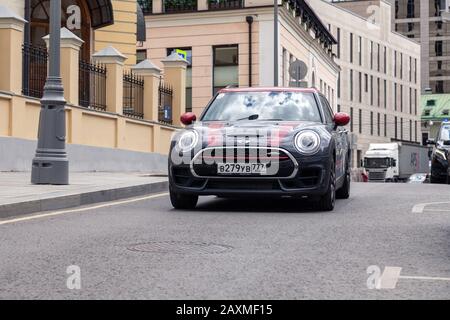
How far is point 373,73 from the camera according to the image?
8075 centimetres

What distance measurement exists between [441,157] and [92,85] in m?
9.69

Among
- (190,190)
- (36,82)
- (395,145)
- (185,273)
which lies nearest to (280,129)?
(190,190)

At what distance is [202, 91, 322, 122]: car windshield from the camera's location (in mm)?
9695

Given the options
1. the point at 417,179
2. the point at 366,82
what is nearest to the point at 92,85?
the point at 417,179

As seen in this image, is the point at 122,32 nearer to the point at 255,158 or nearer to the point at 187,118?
the point at 187,118

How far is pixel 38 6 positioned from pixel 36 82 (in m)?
5.53

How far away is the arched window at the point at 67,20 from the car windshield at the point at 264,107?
39.1 feet

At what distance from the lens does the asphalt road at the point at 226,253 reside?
4.55m

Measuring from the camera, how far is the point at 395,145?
165ft

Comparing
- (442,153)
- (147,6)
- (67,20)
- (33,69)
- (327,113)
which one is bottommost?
(442,153)

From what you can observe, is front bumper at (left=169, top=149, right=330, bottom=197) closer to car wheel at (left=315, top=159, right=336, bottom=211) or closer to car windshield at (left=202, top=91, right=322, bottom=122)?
car wheel at (left=315, top=159, right=336, bottom=211)

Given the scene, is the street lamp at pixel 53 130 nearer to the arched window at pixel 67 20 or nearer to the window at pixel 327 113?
the window at pixel 327 113

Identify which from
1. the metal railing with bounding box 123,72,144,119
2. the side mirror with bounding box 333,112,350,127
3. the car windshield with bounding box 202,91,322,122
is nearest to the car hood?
the car windshield with bounding box 202,91,322,122

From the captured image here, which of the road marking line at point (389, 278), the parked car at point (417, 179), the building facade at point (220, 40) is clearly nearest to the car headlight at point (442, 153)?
the building facade at point (220, 40)
